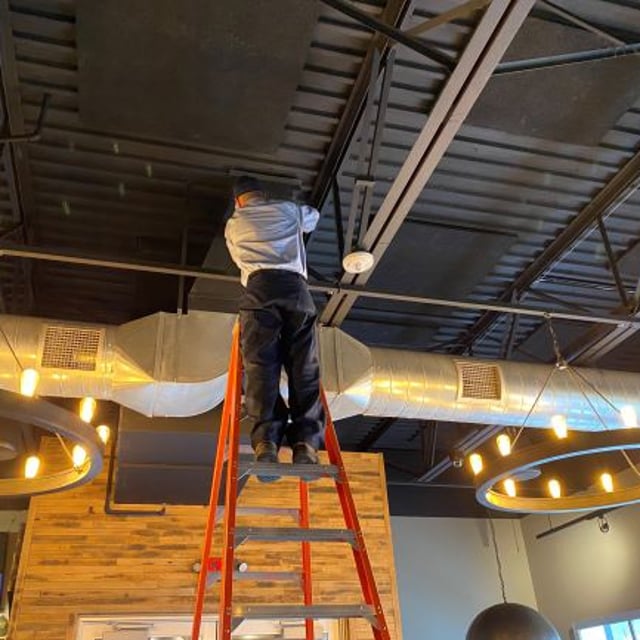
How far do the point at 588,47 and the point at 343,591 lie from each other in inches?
195

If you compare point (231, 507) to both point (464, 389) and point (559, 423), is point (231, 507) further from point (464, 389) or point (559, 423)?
point (559, 423)

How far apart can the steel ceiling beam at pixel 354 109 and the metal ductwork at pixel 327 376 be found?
982 mm

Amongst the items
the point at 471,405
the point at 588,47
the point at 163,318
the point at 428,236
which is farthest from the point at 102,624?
the point at 588,47

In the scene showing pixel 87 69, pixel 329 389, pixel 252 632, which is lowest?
pixel 252 632

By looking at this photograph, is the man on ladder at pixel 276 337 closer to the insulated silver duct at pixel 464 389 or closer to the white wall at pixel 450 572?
the insulated silver duct at pixel 464 389

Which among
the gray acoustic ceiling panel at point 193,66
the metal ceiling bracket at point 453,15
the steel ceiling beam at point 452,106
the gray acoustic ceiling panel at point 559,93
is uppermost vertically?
the gray acoustic ceiling panel at point 559,93

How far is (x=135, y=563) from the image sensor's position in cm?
608

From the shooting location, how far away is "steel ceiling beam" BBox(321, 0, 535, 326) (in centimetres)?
275

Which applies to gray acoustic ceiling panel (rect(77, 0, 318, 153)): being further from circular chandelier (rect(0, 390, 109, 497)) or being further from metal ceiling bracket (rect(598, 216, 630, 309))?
metal ceiling bracket (rect(598, 216, 630, 309))

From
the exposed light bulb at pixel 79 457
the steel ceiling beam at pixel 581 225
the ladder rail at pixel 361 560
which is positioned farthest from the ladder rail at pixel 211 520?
the steel ceiling beam at pixel 581 225

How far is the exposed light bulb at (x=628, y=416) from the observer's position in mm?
4859

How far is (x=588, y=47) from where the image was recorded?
11.6 feet

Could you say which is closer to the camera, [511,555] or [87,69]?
[87,69]

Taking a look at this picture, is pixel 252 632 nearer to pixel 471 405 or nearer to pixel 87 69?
pixel 471 405
